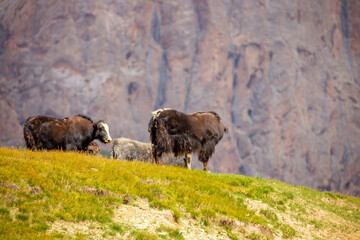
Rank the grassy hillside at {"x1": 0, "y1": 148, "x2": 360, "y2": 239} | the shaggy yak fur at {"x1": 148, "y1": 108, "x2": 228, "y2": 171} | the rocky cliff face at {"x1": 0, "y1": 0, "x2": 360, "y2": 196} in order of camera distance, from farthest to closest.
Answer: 1. the rocky cliff face at {"x1": 0, "y1": 0, "x2": 360, "y2": 196}
2. the shaggy yak fur at {"x1": 148, "y1": 108, "x2": 228, "y2": 171}
3. the grassy hillside at {"x1": 0, "y1": 148, "x2": 360, "y2": 239}

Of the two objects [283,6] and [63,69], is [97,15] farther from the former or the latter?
[283,6]

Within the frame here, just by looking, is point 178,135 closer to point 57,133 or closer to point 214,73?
point 57,133

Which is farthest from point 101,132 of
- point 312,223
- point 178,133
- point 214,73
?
point 214,73

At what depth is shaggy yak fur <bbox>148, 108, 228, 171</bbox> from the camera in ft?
66.6

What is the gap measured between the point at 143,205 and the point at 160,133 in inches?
278

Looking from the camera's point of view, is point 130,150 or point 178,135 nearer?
point 178,135

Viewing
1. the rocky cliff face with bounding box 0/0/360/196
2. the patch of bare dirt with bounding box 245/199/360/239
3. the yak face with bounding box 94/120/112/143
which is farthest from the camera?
the rocky cliff face with bounding box 0/0/360/196

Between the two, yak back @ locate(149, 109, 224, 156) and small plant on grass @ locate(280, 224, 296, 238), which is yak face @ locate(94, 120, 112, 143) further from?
small plant on grass @ locate(280, 224, 296, 238)

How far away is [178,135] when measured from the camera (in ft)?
67.5

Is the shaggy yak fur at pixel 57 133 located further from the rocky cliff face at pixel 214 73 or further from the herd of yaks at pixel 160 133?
the rocky cliff face at pixel 214 73

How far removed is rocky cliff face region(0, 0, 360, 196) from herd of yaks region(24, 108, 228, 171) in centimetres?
11439

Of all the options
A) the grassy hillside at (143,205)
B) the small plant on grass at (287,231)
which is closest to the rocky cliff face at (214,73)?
the grassy hillside at (143,205)

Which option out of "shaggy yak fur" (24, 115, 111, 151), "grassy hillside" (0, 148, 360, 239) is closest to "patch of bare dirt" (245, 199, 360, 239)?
"grassy hillside" (0, 148, 360, 239)

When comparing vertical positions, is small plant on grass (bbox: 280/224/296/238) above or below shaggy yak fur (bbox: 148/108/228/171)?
below
